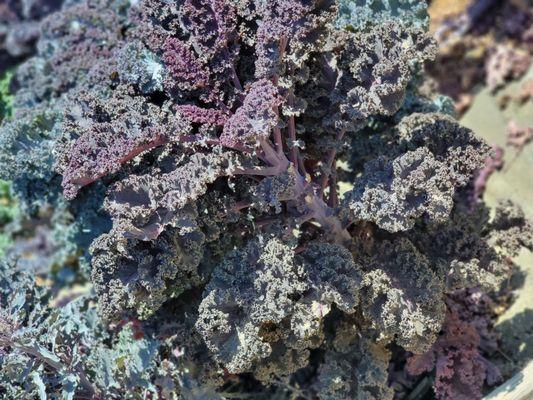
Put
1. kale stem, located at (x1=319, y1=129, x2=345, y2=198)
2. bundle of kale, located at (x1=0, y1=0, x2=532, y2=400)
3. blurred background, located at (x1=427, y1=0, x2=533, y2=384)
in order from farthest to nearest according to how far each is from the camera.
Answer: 1. blurred background, located at (x1=427, y1=0, x2=533, y2=384)
2. kale stem, located at (x1=319, y1=129, x2=345, y2=198)
3. bundle of kale, located at (x1=0, y1=0, x2=532, y2=400)

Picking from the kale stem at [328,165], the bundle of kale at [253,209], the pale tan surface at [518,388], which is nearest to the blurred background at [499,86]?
the pale tan surface at [518,388]

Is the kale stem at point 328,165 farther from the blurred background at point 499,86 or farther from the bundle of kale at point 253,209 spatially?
the blurred background at point 499,86

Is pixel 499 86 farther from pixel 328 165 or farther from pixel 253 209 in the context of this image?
pixel 253 209

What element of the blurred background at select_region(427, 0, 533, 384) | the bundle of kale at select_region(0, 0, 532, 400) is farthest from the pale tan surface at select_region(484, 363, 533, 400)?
the blurred background at select_region(427, 0, 533, 384)

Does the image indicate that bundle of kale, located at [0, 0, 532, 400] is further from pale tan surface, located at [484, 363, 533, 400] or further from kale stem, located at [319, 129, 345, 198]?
pale tan surface, located at [484, 363, 533, 400]

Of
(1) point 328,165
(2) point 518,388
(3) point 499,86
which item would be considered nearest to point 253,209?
(1) point 328,165

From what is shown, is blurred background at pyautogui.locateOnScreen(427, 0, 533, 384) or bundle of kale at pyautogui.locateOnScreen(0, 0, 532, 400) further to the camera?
blurred background at pyautogui.locateOnScreen(427, 0, 533, 384)

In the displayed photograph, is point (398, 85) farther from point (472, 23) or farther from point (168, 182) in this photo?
point (472, 23)

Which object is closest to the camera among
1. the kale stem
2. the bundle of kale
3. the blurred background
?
the bundle of kale
